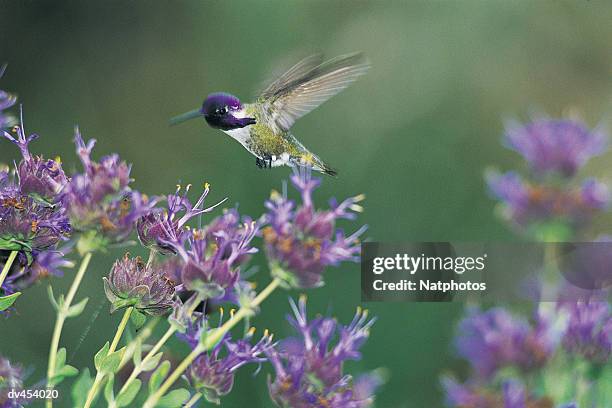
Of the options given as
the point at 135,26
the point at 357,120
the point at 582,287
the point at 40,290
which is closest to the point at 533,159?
the point at 582,287

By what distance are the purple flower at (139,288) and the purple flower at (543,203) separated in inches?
21.5

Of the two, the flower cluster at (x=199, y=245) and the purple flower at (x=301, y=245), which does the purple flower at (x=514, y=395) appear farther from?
the flower cluster at (x=199, y=245)

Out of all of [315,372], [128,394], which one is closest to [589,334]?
[315,372]

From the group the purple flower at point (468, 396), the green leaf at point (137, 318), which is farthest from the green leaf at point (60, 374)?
the purple flower at point (468, 396)

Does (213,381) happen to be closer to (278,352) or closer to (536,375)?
(278,352)

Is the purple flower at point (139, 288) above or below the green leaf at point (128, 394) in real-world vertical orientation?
above

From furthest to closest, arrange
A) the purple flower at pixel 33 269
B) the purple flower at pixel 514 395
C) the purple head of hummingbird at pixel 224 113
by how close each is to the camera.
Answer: the purple head of hummingbird at pixel 224 113, the purple flower at pixel 33 269, the purple flower at pixel 514 395

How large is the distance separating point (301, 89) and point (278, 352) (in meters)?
0.66

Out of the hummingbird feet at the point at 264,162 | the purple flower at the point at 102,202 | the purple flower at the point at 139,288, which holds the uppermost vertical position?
the hummingbird feet at the point at 264,162

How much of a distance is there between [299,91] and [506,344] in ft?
2.48

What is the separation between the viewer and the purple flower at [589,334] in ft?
3.45

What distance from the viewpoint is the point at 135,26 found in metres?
1.71

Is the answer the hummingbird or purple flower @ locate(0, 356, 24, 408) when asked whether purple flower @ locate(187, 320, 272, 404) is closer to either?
purple flower @ locate(0, 356, 24, 408)

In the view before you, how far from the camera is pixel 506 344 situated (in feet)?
3.08
